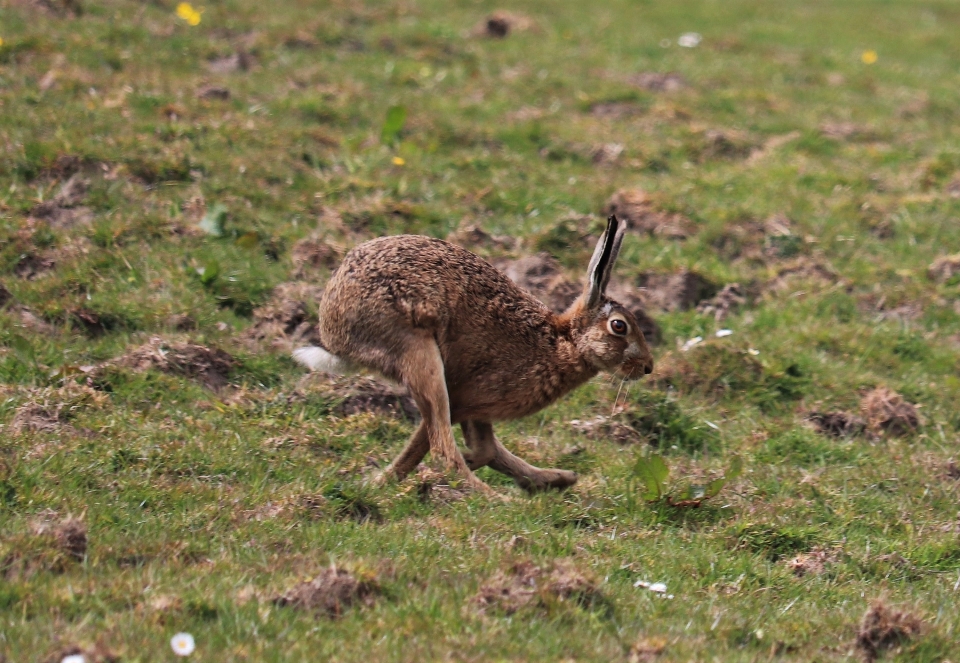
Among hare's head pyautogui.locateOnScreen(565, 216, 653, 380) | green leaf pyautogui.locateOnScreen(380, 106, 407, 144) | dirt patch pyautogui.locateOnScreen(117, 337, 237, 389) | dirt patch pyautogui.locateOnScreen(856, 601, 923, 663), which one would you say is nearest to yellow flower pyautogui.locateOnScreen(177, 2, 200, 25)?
green leaf pyautogui.locateOnScreen(380, 106, 407, 144)

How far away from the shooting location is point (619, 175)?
37.0ft

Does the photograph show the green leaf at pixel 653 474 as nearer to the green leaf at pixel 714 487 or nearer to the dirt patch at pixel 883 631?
the green leaf at pixel 714 487

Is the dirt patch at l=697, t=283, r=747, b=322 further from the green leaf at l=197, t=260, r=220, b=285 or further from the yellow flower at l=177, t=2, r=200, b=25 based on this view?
the yellow flower at l=177, t=2, r=200, b=25

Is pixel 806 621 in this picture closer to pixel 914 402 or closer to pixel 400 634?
pixel 400 634

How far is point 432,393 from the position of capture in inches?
244

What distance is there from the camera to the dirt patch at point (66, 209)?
8.78 m

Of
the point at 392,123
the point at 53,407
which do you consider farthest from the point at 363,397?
the point at 392,123

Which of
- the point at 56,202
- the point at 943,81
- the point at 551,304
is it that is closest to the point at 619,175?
the point at 551,304

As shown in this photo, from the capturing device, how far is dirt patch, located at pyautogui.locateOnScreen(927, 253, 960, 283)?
989cm

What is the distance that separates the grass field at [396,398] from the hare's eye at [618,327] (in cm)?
74

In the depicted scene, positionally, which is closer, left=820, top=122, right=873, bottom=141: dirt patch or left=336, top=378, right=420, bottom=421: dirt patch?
left=336, top=378, right=420, bottom=421: dirt patch

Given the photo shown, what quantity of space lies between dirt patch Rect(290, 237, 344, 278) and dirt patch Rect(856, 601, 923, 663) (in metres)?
4.78

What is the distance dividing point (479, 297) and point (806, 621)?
2.30 m

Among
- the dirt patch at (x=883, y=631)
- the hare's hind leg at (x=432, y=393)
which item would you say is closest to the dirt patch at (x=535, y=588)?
the dirt patch at (x=883, y=631)
